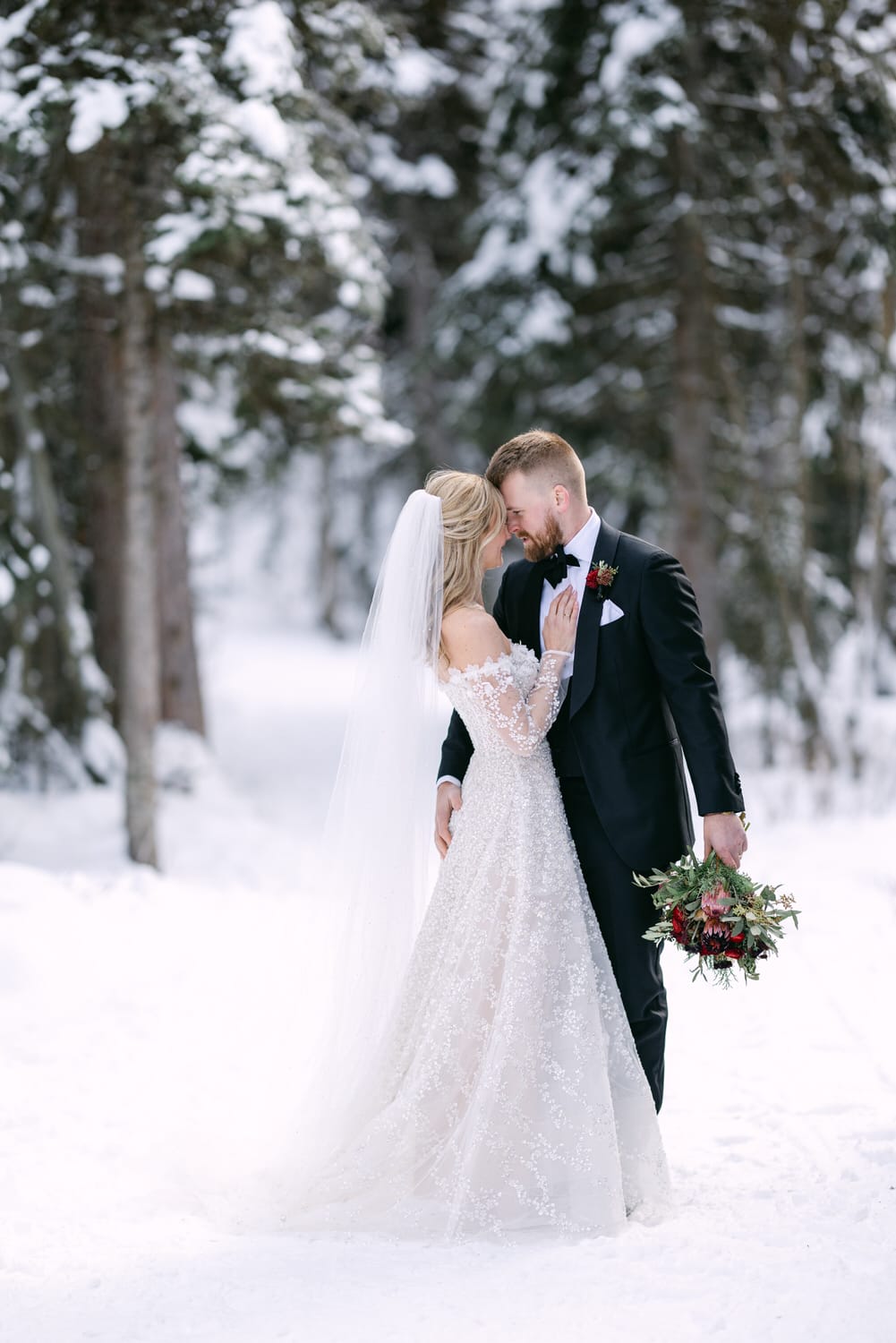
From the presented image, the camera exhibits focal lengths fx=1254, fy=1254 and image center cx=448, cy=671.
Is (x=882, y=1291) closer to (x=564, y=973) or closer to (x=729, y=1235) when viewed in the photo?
(x=729, y=1235)

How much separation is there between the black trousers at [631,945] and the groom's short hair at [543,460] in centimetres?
96

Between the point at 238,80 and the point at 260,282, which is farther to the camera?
the point at 260,282

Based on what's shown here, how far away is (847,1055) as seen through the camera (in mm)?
5043

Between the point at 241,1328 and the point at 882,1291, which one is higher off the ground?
the point at 882,1291

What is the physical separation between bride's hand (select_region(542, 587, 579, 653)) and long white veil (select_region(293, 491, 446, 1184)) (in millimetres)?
402

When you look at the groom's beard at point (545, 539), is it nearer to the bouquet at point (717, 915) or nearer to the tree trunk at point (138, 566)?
the bouquet at point (717, 915)

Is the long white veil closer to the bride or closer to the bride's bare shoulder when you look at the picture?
the bride

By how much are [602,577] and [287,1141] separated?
2.07 m

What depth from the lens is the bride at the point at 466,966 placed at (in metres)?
3.64

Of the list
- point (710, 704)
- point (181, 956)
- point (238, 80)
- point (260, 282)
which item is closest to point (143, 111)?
point (238, 80)

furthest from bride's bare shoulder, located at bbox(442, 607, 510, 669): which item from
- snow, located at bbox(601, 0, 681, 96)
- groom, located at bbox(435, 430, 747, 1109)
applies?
snow, located at bbox(601, 0, 681, 96)

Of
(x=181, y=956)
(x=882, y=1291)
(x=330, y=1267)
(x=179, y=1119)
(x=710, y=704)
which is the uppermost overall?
(x=710, y=704)

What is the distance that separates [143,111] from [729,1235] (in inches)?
236

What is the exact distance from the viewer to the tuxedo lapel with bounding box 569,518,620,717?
3.78 metres
